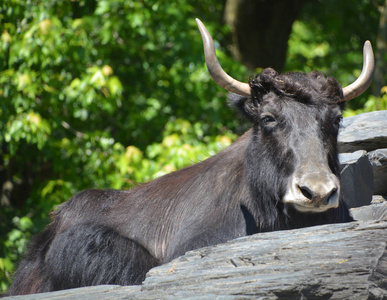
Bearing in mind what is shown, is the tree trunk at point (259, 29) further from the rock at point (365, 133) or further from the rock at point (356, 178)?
the rock at point (356, 178)

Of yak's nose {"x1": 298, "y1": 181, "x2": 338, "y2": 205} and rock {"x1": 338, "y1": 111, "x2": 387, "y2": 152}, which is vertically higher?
rock {"x1": 338, "y1": 111, "x2": 387, "y2": 152}

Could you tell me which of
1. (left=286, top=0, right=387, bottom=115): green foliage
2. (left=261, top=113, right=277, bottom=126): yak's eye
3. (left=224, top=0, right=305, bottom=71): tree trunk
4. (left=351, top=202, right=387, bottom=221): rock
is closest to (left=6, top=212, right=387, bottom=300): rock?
(left=261, top=113, right=277, bottom=126): yak's eye

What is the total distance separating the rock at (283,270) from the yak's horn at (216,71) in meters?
1.46

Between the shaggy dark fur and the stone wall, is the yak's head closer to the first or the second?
the shaggy dark fur

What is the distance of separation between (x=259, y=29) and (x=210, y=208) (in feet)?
21.3

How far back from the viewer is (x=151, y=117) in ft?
29.7

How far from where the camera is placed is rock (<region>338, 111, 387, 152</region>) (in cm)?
534

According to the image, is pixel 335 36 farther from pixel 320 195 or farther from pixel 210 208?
pixel 320 195

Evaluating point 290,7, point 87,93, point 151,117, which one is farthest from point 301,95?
point 290,7

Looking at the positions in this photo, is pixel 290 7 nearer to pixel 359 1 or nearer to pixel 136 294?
pixel 359 1

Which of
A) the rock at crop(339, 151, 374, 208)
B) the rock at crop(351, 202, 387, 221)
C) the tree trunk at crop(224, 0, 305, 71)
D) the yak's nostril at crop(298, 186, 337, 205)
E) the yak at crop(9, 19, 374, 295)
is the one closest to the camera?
the yak's nostril at crop(298, 186, 337, 205)

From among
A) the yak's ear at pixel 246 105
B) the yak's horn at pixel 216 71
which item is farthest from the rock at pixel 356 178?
the yak's horn at pixel 216 71

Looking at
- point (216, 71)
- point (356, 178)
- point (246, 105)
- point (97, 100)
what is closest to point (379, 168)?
point (356, 178)

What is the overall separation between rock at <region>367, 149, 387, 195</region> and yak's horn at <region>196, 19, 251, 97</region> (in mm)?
1498
